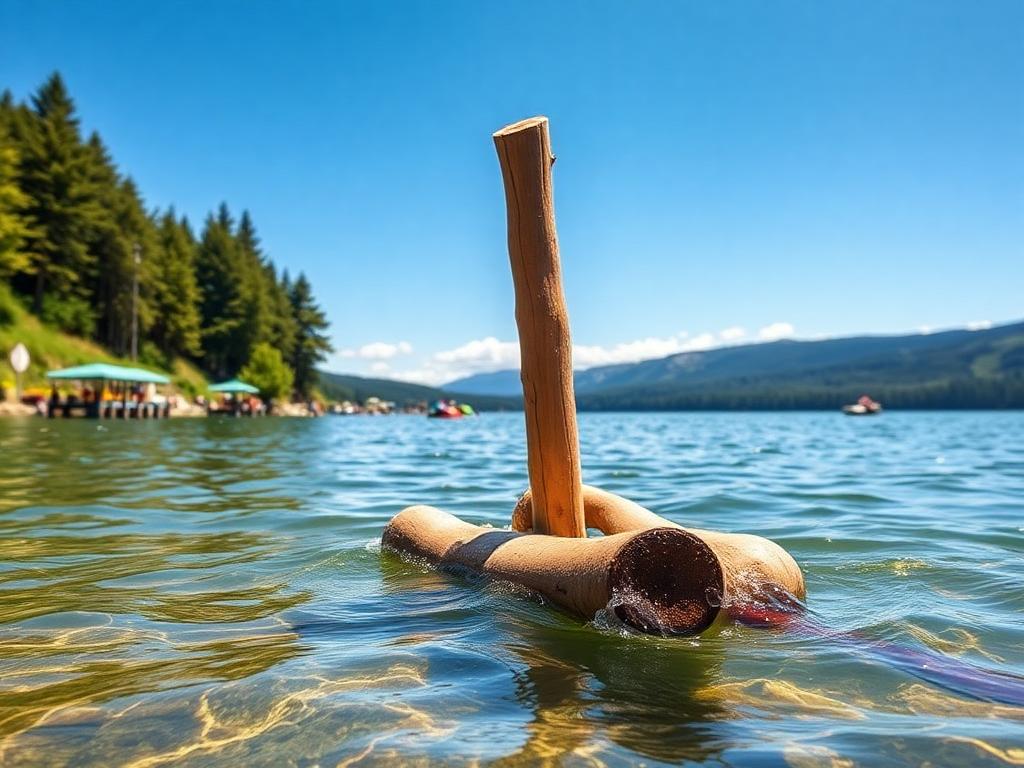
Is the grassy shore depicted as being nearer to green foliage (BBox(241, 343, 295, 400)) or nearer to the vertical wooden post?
green foliage (BBox(241, 343, 295, 400))

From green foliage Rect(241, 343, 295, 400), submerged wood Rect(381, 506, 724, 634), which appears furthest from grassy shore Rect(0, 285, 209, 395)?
submerged wood Rect(381, 506, 724, 634)

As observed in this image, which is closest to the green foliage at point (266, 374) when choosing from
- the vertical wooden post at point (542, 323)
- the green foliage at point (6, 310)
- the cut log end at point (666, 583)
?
the green foliage at point (6, 310)

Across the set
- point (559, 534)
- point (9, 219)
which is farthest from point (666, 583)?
point (9, 219)

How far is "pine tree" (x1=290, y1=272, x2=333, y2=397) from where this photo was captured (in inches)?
3511

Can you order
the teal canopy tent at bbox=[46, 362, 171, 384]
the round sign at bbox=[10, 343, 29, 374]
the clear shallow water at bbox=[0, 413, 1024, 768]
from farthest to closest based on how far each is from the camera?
the round sign at bbox=[10, 343, 29, 374] < the teal canopy tent at bbox=[46, 362, 171, 384] < the clear shallow water at bbox=[0, 413, 1024, 768]

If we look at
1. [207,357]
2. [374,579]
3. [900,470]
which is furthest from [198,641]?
[207,357]

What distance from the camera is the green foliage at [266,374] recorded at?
223 ft

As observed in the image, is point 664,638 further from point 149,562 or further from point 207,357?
point 207,357

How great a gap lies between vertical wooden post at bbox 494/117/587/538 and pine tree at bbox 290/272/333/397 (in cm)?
8729

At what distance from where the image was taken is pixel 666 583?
382 cm

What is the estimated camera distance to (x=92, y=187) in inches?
2066

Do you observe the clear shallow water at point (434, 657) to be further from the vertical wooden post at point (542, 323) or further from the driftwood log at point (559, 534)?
the vertical wooden post at point (542, 323)

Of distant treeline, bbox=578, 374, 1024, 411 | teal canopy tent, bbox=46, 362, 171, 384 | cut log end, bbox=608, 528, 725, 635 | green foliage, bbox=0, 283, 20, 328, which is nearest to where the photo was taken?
cut log end, bbox=608, 528, 725, 635

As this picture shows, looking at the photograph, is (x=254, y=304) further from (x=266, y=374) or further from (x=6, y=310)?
(x=6, y=310)
